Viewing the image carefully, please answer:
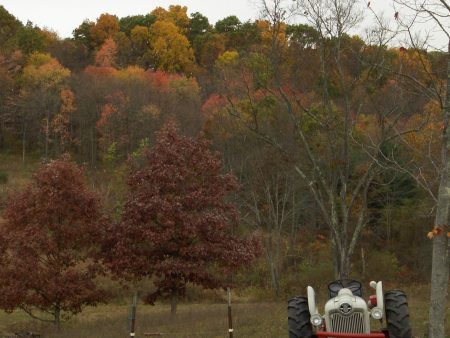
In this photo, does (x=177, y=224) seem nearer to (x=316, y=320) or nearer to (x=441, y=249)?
(x=316, y=320)

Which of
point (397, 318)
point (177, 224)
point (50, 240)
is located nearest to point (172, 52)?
point (177, 224)

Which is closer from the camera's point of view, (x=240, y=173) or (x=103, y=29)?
(x=240, y=173)

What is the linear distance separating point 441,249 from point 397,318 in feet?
5.94

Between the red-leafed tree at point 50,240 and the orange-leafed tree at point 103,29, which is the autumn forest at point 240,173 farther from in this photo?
the orange-leafed tree at point 103,29

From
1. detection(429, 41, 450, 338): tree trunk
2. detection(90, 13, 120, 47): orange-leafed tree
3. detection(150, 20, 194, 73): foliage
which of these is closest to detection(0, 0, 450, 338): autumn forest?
detection(429, 41, 450, 338): tree trunk

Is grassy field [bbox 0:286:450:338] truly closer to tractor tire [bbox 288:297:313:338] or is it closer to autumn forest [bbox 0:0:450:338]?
Result: autumn forest [bbox 0:0:450:338]

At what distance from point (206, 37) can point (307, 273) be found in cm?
5458

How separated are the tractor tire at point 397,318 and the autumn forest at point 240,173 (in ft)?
3.26

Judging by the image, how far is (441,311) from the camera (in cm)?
988

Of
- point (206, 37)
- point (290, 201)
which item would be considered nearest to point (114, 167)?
point (290, 201)

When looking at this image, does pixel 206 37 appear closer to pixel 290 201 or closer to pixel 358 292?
pixel 290 201

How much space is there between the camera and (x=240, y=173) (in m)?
39.7

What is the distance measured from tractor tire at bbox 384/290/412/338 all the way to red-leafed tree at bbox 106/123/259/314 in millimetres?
11241

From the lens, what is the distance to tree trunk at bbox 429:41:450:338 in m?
9.53
